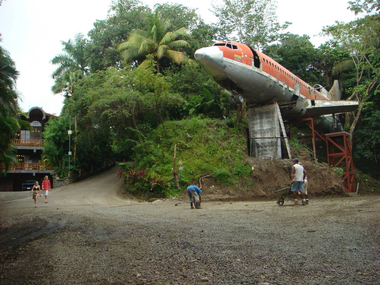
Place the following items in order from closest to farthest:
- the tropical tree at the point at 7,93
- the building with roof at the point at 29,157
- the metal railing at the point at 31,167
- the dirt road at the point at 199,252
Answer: the dirt road at the point at 199,252
the tropical tree at the point at 7,93
the metal railing at the point at 31,167
the building with roof at the point at 29,157

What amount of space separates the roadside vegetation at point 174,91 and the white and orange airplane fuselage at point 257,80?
2.27 metres

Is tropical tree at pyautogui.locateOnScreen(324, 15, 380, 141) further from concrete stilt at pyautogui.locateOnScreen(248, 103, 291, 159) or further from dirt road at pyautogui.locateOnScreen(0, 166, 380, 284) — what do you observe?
dirt road at pyautogui.locateOnScreen(0, 166, 380, 284)

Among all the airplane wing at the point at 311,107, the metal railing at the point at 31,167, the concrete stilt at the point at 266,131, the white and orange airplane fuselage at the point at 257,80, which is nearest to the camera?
the white and orange airplane fuselage at the point at 257,80

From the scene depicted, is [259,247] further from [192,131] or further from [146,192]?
[192,131]

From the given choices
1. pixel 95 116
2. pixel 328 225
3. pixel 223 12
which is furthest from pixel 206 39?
pixel 328 225

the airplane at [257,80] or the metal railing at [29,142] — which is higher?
the airplane at [257,80]

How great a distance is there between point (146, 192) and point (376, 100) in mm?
24825

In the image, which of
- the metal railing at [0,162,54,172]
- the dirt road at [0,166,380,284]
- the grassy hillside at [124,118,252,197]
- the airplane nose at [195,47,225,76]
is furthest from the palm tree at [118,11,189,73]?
the dirt road at [0,166,380,284]

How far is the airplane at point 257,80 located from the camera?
19.5 m

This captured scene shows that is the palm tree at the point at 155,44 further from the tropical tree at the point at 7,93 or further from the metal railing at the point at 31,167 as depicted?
the metal railing at the point at 31,167

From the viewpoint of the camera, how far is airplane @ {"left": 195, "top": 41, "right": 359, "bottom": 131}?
64.0 ft

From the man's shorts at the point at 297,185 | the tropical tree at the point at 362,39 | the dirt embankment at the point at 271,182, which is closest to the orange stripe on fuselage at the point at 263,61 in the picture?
the dirt embankment at the point at 271,182

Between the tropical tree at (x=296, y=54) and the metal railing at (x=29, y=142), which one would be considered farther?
the metal railing at (x=29, y=142)

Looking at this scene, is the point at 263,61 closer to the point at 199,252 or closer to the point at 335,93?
the point at 335,93
